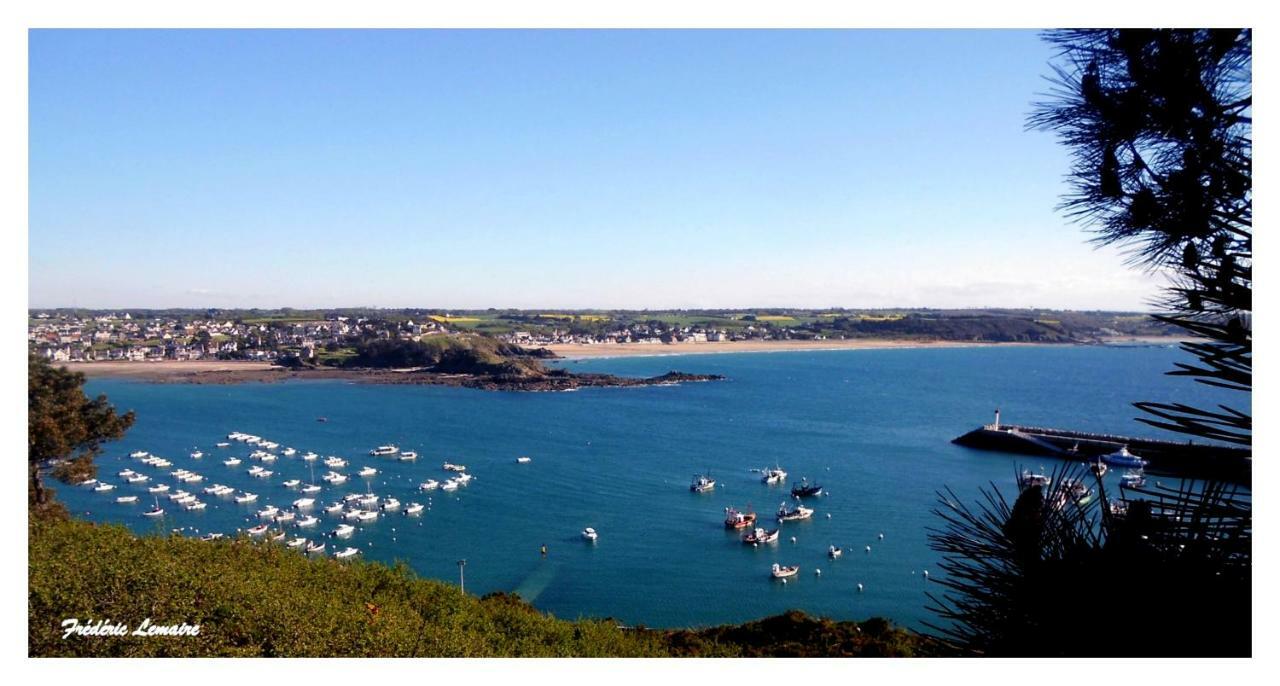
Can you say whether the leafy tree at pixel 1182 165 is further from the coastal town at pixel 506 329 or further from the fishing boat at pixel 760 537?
the fishing boat at pixel 760 537

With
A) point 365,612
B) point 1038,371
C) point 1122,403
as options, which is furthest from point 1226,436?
point 1038,371

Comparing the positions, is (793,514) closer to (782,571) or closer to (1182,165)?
(782,571)

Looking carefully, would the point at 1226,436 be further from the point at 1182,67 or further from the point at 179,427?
the point at 179,427

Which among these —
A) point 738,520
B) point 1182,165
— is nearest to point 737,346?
point 738,520

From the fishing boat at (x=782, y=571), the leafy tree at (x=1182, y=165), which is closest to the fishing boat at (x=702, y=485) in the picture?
the fishing boat at (x=782, y=571)

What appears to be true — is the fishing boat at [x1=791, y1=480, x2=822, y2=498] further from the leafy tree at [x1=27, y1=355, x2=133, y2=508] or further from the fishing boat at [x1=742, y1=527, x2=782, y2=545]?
the leafy tree at [x1=27, y1=355, x2=133, y2=508]
